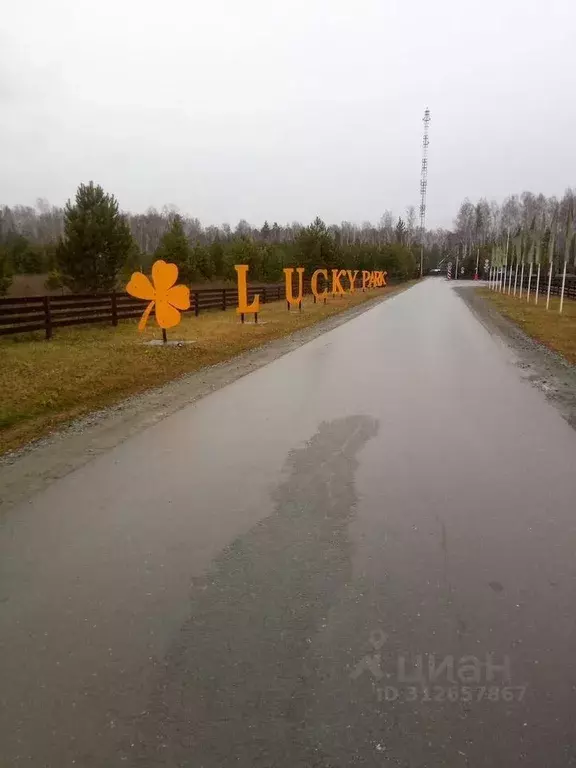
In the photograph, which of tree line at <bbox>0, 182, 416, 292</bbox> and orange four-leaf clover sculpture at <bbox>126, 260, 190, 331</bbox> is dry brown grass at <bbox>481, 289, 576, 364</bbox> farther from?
tree line at <bbox>0, 182, 416, 292</bbox>

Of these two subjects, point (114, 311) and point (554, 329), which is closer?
point (554, 329)

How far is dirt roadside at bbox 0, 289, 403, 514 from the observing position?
5.05m

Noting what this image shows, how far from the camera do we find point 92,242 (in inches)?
1150

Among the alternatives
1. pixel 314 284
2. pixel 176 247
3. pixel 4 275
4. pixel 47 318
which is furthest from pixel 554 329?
pixel 176 247

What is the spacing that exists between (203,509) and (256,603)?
1367mm

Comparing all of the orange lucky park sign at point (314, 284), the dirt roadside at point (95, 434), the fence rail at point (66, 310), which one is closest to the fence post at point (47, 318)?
the fence rail at point (66, 310)

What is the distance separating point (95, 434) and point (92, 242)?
1002 inches

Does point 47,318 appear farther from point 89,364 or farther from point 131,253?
point 131,253

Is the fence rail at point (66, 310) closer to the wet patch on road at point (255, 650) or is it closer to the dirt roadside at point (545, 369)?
the dirt roadside at point (545, 369)

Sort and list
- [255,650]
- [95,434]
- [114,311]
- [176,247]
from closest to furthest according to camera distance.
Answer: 1. [255,650]
2. [95,434]
3. [114,311]
4. [176,247]

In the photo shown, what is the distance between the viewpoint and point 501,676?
8.25ft

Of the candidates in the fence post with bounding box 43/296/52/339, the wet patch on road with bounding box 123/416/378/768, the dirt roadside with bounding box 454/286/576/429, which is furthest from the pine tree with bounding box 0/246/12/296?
the wet patch on road with bounding box 123/416/378/768

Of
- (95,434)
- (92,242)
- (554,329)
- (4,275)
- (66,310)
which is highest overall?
(92,242)

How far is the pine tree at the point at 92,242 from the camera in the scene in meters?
29.2
